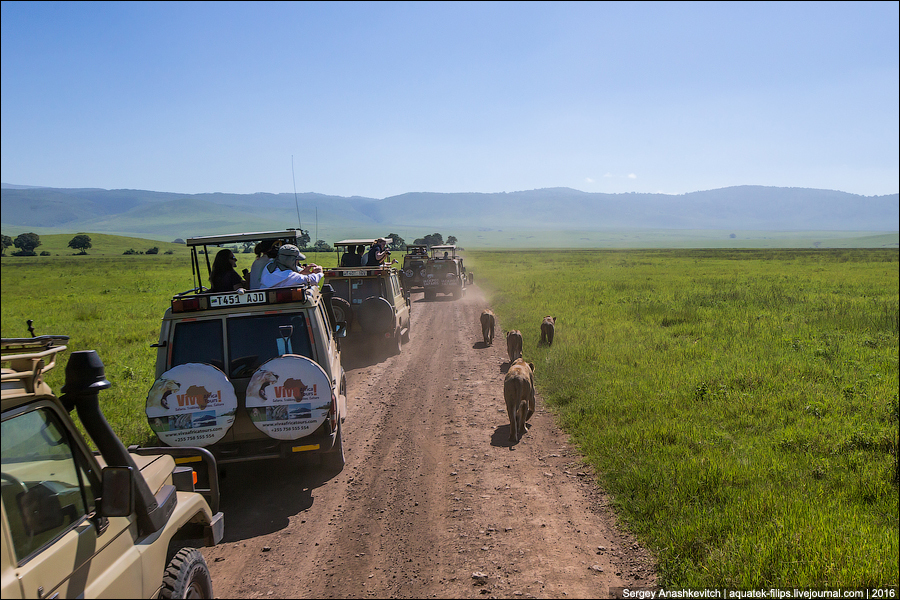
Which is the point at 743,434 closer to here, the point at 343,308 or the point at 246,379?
the point at 246,379

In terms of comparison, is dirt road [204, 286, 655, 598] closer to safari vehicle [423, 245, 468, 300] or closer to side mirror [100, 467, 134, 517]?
side mirror [100, 467, 134, 517]

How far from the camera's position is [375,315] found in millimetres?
12391

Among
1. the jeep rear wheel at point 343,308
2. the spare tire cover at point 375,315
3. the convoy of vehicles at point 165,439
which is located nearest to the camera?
the convoy of vehicles at point 165,439

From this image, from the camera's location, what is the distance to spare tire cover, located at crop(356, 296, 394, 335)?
12398mm

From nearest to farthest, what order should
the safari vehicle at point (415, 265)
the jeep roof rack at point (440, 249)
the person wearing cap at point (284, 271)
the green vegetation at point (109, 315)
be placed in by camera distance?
the person wearing cap at point (284, 271) → the green vegetation at point (109, 315) → the jeep roof rack at point (440, 249) → the safari vehicle at point (415, 265)

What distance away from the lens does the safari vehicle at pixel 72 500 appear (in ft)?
7.36

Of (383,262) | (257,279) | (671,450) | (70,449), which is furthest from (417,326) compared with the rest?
(70,449)

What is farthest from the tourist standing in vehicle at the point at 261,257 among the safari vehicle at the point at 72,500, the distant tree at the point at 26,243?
the distant tree at the point at 26,243

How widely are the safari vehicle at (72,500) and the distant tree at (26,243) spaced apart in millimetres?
79738

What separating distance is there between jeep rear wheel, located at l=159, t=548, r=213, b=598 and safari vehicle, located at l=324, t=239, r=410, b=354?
8698 mm

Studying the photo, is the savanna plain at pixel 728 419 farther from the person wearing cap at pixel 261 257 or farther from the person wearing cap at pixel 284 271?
the person wearing cap at pixel 284 271

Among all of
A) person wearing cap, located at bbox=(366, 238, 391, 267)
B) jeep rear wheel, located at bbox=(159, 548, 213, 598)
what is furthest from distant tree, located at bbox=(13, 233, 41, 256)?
jeep rear wheel, located at bbox=(159, 548, 213, 598)

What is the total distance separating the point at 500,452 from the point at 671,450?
6.86 feet

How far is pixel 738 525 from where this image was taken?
191 inches
